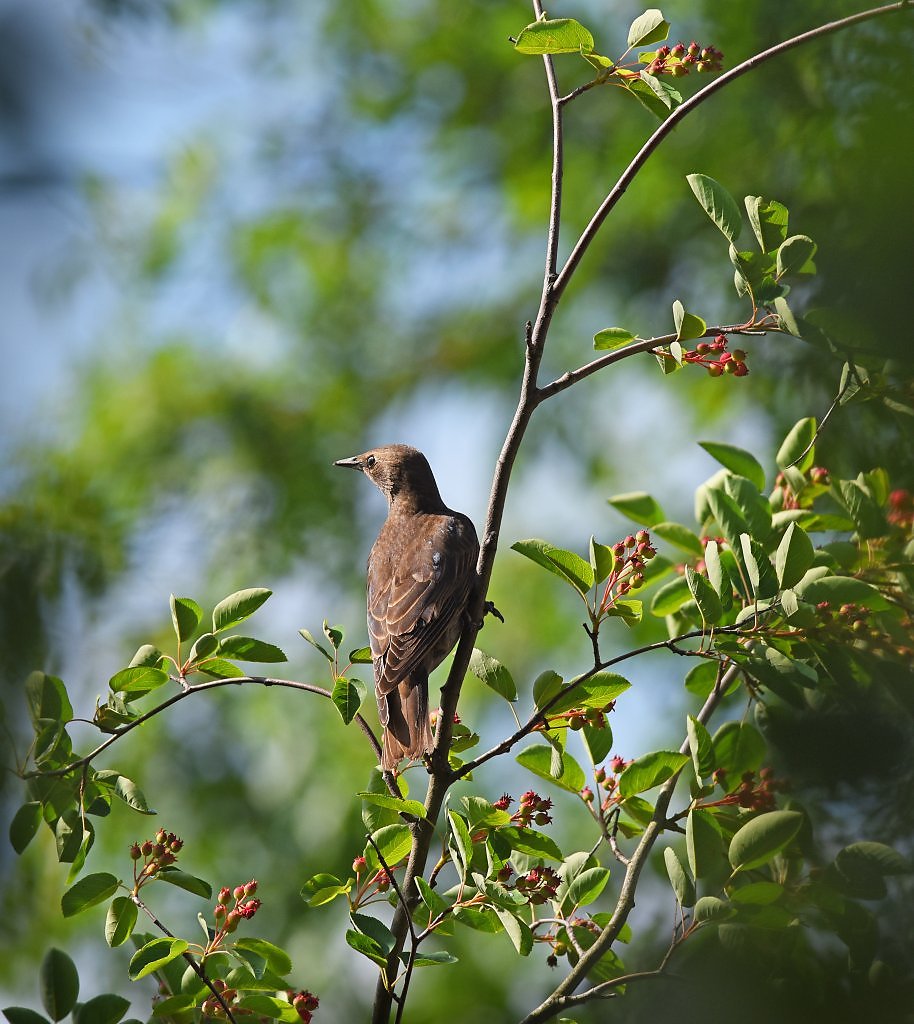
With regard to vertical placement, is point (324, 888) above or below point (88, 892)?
below

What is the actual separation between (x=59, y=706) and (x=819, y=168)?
3.21m

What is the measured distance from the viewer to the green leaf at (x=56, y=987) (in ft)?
5.90

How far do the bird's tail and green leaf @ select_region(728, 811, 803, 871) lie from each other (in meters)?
0.78

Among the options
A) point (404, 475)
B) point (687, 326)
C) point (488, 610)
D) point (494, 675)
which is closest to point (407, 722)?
point (488, 610)

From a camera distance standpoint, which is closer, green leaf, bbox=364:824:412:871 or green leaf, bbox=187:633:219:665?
green leaf, bbox=364:824:412:871

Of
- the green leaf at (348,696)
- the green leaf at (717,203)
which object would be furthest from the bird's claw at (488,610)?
the green leaf at (717,203)

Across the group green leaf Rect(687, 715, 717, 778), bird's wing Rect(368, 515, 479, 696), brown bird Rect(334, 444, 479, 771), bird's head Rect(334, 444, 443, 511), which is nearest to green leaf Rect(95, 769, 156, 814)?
brown bird Rect(334, 444, 479, 771)

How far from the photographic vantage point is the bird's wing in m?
3.21

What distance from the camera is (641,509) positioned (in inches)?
101

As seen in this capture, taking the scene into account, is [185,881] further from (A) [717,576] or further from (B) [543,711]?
(A) [717,576]

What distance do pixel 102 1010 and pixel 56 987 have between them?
0.08 metres

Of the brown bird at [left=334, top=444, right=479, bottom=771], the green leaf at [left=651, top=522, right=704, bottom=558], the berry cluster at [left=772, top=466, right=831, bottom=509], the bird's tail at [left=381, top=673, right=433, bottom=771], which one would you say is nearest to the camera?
the berry cluster at [left=772, top=466, right=831, bottom=509]

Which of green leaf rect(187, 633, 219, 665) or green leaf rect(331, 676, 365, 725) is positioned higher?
green leaf rect(187, 633, 219, 665)

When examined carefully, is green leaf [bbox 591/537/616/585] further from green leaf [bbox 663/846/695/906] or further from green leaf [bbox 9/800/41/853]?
green leaf [bbox 9/800/41/853]
